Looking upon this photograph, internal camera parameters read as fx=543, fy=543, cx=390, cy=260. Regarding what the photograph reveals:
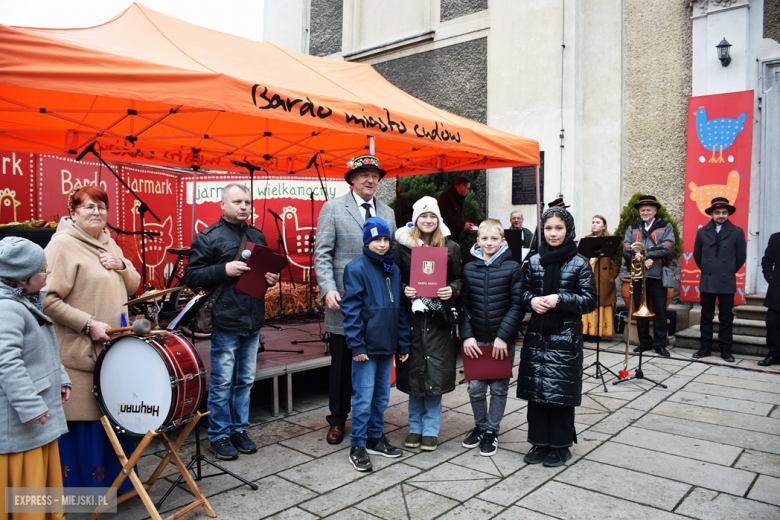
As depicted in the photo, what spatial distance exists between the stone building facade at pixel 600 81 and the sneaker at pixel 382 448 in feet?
21.2

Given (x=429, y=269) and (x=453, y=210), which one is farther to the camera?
(x=453, y=210)

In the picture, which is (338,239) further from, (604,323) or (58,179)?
(604,323)

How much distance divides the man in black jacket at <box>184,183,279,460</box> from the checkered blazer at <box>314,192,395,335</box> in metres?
Result: 0.42

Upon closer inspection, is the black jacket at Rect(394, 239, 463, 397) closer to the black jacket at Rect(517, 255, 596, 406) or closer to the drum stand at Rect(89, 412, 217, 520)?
the black jacket at Rect(517, 255, 596, 406)

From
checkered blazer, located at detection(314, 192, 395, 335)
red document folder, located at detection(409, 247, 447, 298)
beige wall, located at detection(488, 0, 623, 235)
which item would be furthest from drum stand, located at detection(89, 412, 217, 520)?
beige wall, located at detection(488, 0, 623, 235)

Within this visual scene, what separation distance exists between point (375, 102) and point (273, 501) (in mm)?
3488

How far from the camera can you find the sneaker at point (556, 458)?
3761mm

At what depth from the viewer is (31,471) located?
7.82ft

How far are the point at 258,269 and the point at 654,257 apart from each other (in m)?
5.71

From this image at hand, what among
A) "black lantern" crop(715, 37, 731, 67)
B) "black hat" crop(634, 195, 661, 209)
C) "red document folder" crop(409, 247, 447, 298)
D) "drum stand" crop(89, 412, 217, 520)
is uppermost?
"black lantern" crop(715, 37, 731, 67)

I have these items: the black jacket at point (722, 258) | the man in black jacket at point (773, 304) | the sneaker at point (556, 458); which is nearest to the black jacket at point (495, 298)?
the sneaker at point (556, 458)

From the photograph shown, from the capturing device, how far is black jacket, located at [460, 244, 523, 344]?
389 centimetres

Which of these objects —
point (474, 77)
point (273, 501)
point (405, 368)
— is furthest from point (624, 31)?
point (273, 501)

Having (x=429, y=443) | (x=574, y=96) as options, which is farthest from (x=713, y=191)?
(x=429, y=443)
